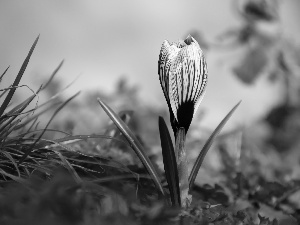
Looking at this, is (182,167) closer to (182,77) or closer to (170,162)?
(170,162)

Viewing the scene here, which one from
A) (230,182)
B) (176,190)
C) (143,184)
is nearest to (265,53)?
(230,182)

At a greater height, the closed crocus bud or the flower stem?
the closed crocus bud

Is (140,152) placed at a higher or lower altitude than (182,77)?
lower

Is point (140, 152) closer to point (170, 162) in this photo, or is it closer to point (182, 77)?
point (170, 162)

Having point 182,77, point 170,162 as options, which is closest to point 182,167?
point 170,162

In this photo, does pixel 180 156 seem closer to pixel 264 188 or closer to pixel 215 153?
pixel 264 188
